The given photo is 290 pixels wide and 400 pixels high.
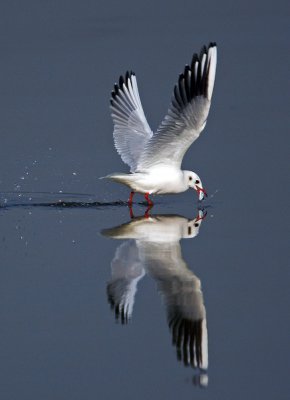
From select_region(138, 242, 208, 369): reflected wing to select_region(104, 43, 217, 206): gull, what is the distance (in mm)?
1646

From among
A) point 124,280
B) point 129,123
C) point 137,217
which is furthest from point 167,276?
point 129,123

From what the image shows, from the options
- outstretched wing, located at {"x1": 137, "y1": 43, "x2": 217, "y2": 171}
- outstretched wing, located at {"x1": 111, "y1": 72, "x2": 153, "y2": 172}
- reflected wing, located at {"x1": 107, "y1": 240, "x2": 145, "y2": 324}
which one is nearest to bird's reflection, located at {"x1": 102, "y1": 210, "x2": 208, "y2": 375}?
reflected wing, located at {"x1": 107, "y1": 240, "x2": 145, "y2": 324}

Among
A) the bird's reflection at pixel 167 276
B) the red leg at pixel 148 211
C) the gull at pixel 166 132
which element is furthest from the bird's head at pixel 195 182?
Result: the bird's reflection at pixel 167 276

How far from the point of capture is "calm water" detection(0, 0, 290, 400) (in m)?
5.98

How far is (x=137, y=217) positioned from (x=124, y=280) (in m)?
2.66

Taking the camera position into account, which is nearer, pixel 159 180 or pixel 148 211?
pixel 148 211

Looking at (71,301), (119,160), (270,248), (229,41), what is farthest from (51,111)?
(71,301)

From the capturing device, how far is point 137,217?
10.0 meters

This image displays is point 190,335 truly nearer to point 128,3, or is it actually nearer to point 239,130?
point 239,130

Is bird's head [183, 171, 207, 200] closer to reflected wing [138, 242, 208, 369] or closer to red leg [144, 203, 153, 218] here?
red leg [144, 203, 153, 218]

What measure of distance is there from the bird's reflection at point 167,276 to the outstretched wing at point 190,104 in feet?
2.48

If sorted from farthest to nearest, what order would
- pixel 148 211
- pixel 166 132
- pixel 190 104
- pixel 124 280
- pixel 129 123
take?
pixel 129 123 < pixel 148 211 < pixel 166 132 < pixel 190 104 < pixel 124 280

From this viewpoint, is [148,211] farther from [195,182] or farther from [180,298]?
[180,298]

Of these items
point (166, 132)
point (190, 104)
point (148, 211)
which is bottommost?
point (148, 211)
